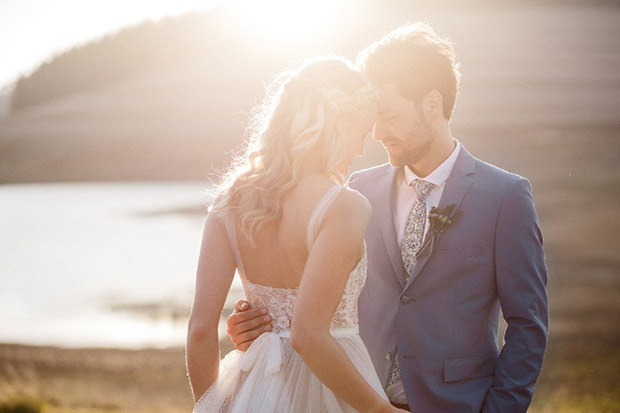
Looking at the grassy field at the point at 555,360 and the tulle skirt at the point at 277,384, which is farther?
the grassy field at the point at 555,360

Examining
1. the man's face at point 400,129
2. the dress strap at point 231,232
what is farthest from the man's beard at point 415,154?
the dress strap at point 231,232

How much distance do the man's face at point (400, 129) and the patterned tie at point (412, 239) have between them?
19cm

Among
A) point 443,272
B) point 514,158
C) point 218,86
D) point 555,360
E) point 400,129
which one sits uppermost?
point 400,129

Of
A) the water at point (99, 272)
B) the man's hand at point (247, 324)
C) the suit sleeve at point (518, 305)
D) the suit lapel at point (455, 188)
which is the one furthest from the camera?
the water at point (99, 272)

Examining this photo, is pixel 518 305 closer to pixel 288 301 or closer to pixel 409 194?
pixel 409 194

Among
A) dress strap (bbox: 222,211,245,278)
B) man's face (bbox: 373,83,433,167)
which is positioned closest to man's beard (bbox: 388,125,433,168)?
man's face (bbox: 373,83,433,167)

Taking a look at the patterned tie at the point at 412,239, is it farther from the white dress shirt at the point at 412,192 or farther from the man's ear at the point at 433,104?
the man's ear at the point at 433,104

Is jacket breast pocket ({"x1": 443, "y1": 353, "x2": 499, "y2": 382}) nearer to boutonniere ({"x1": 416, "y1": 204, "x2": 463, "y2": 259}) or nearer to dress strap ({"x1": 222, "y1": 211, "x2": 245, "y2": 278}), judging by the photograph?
boutonniere ({"x1": 416, "y1": 204, "x2": 463, "y2": 259})

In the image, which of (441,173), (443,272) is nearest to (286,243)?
(443,272)

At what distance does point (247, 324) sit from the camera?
262cm

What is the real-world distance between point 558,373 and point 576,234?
13.1 m

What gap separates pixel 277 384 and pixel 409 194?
1.27 meters

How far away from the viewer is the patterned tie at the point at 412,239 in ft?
10.8

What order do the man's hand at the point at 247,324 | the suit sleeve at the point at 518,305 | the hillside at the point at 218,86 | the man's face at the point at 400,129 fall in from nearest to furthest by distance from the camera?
the man's hand at the point at 247,324
the suit sleeve at the point at 518,305
the man's face at the point at 400,129
the hillside at the point at 218,86
